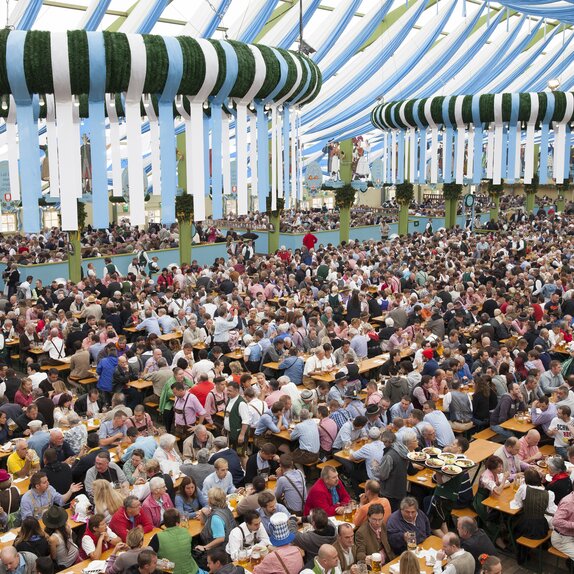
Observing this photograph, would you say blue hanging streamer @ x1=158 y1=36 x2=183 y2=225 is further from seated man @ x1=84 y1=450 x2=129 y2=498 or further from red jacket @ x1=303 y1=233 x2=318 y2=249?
red jacket @ x1=303 y1=233 x2=318 y2=249

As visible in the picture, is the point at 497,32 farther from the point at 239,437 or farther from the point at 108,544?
the point at 108,544

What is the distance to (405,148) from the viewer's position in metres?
25.5

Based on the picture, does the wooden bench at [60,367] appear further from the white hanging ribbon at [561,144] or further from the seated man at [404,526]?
the white hanging ribbon at [561,144]

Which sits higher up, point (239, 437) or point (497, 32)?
point (497, 32)

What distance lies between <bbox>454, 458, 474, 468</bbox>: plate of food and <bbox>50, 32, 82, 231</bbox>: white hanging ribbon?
232 inches

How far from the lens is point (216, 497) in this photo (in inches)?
224

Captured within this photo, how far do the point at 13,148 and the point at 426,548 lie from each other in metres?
8.07

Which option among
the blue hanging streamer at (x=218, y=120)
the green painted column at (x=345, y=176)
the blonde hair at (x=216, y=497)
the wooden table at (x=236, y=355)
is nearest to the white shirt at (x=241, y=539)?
the blonde hair at (x=216, y=497)

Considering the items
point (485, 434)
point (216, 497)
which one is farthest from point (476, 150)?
point (216, 497)

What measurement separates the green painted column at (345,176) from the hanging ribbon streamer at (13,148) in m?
15.7

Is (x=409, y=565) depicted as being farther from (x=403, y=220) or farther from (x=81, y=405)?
(x=403, y=220)

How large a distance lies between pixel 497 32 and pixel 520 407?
105 feet

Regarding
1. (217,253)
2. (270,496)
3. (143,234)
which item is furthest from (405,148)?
(270,496)

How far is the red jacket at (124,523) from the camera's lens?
18.6ft
